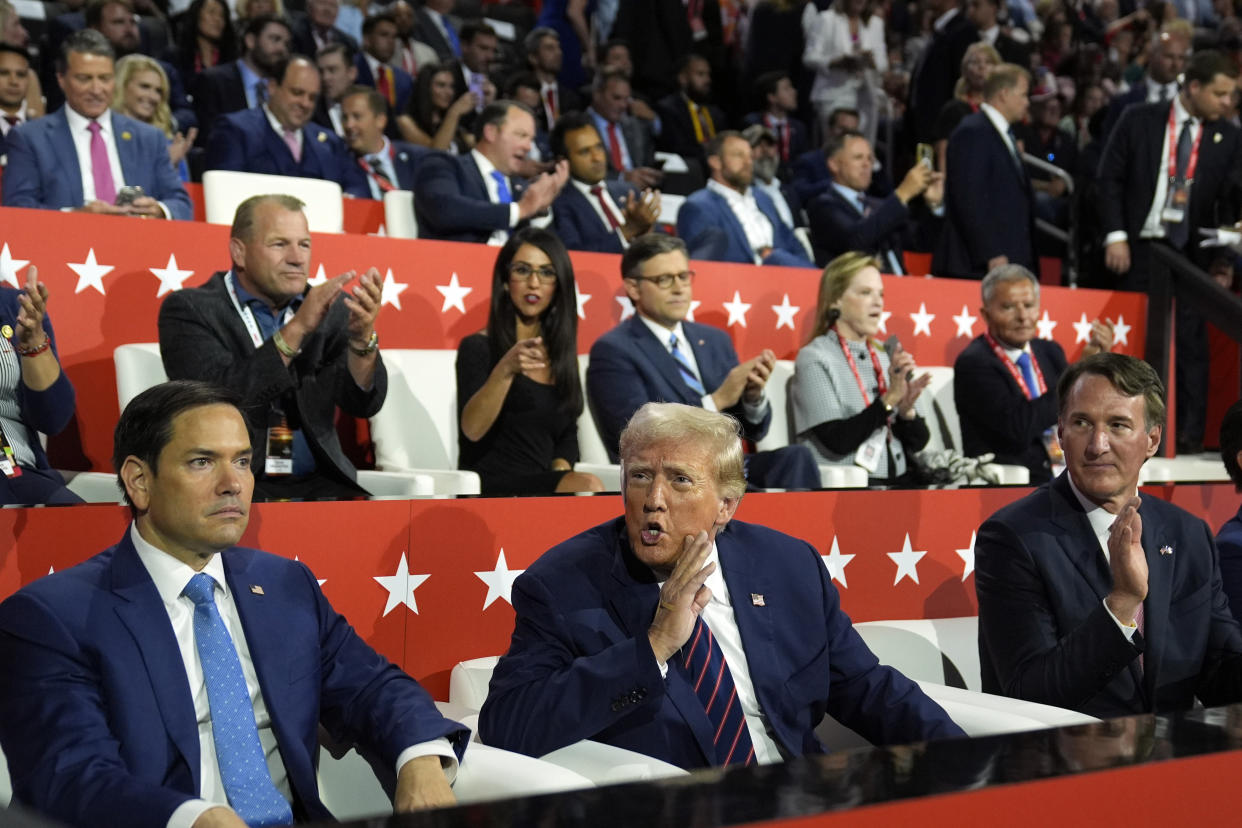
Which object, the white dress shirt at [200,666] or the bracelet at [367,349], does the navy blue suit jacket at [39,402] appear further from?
the white dress shirt at [200,666]

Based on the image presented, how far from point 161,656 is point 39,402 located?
4.79 ft

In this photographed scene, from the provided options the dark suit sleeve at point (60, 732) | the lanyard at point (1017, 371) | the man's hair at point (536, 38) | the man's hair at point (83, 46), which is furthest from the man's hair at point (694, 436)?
the man's hair at point (536, 38)

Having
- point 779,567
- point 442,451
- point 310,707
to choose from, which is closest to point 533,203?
point 442,451

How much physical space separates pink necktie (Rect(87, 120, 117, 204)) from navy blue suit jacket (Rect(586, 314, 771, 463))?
1.84 m

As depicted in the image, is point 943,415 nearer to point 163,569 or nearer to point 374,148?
point 374,148

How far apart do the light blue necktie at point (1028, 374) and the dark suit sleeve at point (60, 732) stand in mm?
3518

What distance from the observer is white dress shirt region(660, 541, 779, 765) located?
2393 mm

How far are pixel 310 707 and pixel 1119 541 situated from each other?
1.36m

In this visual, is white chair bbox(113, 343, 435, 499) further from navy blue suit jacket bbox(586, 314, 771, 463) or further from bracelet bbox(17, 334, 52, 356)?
navy blue suit jacket bbox(586, 314, 771, 463)

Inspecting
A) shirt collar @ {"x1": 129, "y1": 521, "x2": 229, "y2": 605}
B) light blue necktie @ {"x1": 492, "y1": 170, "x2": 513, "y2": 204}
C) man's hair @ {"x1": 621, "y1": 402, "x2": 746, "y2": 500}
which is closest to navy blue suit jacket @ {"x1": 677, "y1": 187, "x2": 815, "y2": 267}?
light blue necktie @ {"x1": 492, "y1": 170, "x2": 513, "y2": 204}

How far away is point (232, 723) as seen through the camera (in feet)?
6.81

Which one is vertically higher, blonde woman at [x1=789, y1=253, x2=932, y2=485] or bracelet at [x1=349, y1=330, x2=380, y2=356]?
bracelet at [x1=349, y1=330, x2=380, y2=356]

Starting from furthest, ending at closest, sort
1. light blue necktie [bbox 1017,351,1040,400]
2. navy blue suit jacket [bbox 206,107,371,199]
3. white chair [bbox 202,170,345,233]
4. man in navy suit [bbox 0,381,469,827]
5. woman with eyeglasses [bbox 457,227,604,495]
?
navy blue suit jacket [bbox 206,107,371,199], white chair [bbox 202,170,345,233], light blue necktie [bbox 1017,351,1040,400], woman with eyeglasses [bbox 457,227,604,495], man in navy suit [bbox 0,381,469,827]

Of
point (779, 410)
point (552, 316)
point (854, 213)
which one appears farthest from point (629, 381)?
point (854, 213)
